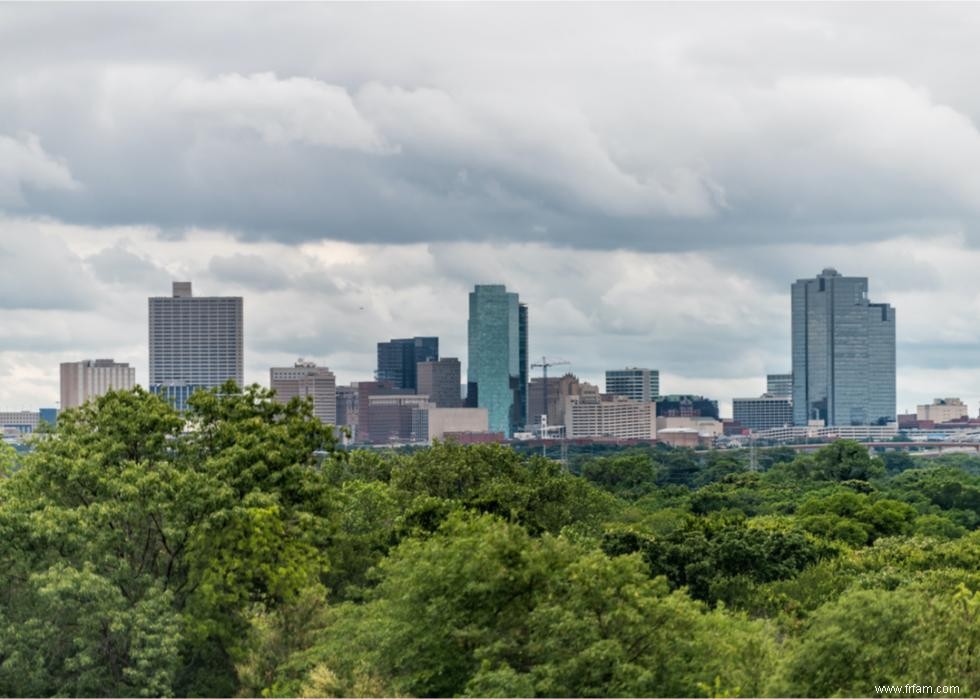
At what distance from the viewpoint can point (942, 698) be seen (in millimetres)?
33031

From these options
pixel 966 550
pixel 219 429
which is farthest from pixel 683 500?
pixel 219 429

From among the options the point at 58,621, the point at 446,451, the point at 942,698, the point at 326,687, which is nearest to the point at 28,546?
the point at 58,621

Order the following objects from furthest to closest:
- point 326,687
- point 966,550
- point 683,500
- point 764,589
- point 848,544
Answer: point 683,500, point 848,544, point 966,550, point 764,589, point 326,687

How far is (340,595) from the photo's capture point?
57094 millimetres

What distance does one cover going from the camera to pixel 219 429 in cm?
5225

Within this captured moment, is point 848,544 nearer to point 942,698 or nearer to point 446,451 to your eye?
point 446,451

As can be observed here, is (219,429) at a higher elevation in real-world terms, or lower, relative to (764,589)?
higher

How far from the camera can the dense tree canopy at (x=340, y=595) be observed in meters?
37.0

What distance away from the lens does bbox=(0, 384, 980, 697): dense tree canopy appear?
37.0m

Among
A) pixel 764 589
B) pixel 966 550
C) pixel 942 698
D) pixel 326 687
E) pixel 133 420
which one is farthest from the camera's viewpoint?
pixel 966 550

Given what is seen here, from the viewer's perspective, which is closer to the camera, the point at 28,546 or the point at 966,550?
the point at 28,546

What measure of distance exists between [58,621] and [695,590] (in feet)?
90.2

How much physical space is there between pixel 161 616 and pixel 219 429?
893cm

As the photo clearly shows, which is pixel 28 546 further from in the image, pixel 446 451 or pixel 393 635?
pixel 446 451
